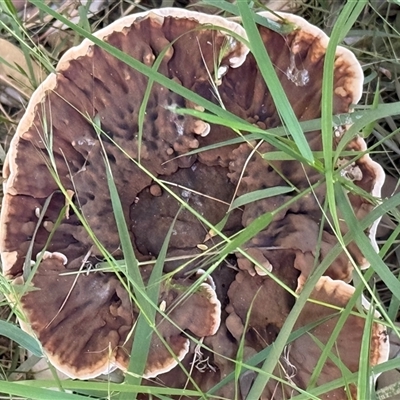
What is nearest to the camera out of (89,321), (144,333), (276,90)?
(276,90)

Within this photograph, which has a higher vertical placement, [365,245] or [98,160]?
[98,160]

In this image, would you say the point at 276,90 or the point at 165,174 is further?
the point at 165,174

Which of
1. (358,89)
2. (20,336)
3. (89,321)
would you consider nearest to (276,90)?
(358,89)

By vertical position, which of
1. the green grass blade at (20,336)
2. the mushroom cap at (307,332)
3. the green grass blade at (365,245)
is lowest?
the mushroom cap at (307,332)

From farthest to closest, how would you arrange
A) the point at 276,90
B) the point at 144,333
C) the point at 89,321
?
the point at 89,321 < the point at 144,333 < the point at 276,90

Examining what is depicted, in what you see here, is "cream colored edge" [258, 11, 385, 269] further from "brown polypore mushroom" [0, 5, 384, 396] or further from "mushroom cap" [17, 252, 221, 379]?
"mushroom cap" [17, 252, 221, 379]

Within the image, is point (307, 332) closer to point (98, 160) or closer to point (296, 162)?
point (296, 162)

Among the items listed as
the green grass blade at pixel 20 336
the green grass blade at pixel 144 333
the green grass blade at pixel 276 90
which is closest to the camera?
the green grass blade at pixel 276 90

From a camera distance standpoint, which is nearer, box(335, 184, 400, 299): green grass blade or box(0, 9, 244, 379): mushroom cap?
box(335, 184, 400, 299): green grass blade

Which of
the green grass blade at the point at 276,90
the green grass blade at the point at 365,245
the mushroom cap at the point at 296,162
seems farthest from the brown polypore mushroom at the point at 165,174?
the green grass blade at the point at 276,90

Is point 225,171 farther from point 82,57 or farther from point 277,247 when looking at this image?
point 82,57

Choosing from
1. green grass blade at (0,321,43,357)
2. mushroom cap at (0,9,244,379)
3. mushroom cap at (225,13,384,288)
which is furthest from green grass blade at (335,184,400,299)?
green grass blade at (0,321,43,357)

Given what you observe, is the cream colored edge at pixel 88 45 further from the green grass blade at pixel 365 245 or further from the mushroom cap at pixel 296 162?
the green grass blade at pixel 365 245
